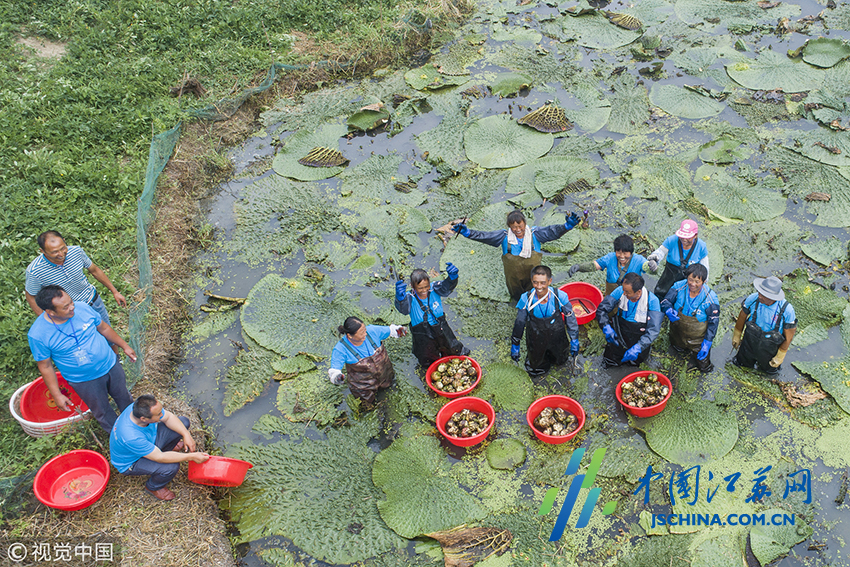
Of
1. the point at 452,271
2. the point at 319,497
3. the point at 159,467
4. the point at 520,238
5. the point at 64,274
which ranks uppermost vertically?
the point at 64,274

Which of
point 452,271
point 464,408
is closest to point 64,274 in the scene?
point 452,271

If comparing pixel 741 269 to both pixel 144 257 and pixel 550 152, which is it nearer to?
pixel 550 152

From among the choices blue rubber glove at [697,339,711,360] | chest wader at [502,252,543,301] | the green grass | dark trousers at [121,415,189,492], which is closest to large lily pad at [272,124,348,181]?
the green grass

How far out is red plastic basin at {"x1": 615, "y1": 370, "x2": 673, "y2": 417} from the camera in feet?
15.3

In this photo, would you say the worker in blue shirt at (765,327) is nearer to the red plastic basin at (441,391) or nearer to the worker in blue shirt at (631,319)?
the worker in blue shirt at (631,319)

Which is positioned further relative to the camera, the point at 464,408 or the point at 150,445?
the point at 464,408

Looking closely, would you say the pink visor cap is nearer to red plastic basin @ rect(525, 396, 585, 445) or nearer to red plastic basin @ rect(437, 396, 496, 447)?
red plastic basin @ rect(525, 396, 585, 445)

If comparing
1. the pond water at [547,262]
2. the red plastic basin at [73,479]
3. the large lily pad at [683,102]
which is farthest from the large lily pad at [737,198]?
the red plastic basin at [73,479]

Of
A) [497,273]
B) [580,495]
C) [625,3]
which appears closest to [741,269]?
[497,273]

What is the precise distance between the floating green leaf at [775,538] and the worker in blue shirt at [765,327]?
1386 millimetres

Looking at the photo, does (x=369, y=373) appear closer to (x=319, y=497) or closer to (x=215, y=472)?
(x=319, y=497)

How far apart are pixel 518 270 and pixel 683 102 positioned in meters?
4.92

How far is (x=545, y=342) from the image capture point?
494cm

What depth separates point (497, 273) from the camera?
6.33m
